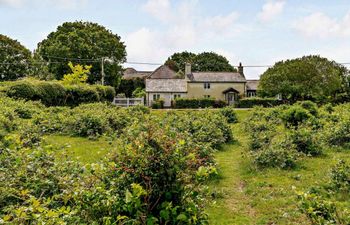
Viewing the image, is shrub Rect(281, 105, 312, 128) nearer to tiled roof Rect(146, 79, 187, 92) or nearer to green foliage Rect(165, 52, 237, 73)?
tiled roof Rect(146, 79, 187, 92)

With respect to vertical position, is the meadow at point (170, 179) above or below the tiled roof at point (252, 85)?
below

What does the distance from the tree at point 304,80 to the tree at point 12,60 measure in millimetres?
34313

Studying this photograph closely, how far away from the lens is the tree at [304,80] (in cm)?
3803

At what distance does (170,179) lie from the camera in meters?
3.97

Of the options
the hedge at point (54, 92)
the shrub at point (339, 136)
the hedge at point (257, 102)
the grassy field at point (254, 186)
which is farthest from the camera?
the hedge at point (257, 102)

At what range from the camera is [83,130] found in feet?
47.9

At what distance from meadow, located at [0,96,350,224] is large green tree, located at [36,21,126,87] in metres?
34.4

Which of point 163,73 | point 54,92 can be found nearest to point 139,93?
point 163,73

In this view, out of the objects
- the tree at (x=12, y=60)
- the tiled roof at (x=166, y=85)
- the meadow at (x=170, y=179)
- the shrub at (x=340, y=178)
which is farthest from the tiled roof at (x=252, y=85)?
the shrub at (x=340, y=178)

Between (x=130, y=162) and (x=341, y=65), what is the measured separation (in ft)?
167

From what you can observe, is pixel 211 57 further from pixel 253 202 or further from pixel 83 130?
pixel 253 202

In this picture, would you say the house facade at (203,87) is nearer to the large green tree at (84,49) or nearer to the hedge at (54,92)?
the large green tree at (84,49)

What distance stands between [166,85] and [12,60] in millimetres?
22348

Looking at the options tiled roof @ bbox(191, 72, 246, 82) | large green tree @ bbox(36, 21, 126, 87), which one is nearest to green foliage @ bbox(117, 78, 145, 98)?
large green tree @ bbox(36, 21, 126, 87)
